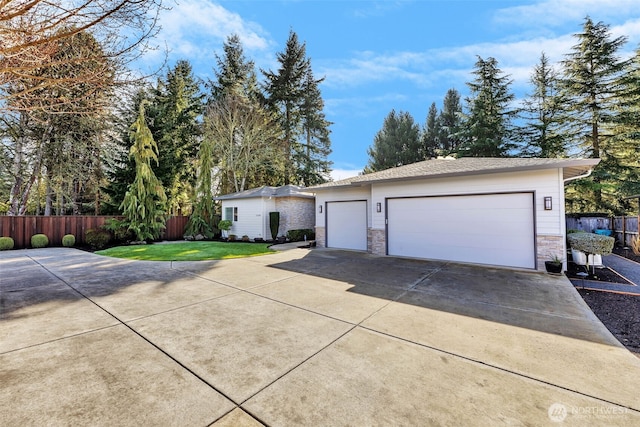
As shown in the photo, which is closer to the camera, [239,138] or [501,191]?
[501,191]

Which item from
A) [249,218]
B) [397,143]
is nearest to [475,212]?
[249,218]

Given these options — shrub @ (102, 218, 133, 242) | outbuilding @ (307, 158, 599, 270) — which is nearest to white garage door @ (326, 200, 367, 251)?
outbuilding @ (307, 158, 599, 270)

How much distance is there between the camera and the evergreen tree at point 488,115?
749 inches

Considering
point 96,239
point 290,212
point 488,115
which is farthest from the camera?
point 488,115

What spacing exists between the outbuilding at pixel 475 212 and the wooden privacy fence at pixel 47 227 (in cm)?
1337

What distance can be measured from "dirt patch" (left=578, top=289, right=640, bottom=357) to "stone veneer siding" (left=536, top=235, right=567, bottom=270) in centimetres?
148

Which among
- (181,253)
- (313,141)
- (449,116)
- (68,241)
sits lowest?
(181,253)

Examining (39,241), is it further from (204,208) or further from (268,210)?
(268,210)

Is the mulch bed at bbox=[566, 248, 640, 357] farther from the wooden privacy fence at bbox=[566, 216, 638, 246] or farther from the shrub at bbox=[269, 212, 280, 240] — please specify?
the shrub at bbox=[269, 212, 280, 240]

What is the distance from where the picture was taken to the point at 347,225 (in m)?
11.4

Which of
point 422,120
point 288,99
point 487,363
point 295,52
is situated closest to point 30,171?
point 288,99

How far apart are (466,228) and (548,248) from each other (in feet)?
6.31

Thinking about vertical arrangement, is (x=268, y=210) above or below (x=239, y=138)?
below

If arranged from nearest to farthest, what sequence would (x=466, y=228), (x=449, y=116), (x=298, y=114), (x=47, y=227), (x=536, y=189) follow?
(x=536, y=189), (x=466, y=228), (x=47, y=227), (x=298, y=114), (x=449, y=116)
